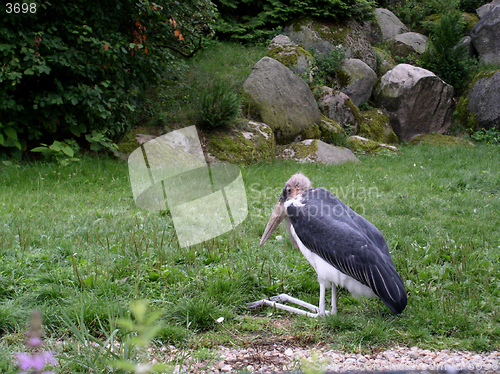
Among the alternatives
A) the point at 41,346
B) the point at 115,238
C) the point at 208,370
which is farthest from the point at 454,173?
the point at 41,346

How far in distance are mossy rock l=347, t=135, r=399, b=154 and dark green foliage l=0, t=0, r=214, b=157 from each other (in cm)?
511

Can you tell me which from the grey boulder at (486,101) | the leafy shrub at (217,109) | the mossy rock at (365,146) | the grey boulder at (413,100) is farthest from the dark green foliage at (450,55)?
the leafy shrub at (217,109)

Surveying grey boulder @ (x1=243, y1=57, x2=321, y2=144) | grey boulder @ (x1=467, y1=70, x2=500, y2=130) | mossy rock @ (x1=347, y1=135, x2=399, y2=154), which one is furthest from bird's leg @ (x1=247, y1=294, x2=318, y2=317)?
grey boulder @ (x1=467, y1=70, x2=500, y2=130)

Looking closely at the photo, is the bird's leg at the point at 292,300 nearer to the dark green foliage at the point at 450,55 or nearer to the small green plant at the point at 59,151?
the small green plant at the point at 59,151

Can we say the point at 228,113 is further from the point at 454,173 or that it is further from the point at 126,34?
the point at 454,173

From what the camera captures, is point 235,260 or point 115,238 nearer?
point 235,260

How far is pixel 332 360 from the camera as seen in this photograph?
2.43m

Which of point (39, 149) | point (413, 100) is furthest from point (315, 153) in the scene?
point (413, 100)

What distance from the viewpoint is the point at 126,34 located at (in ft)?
23.4

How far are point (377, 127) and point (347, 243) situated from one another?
10259 mm

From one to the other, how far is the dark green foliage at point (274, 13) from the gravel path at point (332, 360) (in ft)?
41.5

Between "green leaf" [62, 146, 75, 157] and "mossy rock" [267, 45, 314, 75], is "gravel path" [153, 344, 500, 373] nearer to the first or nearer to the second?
"green leaf" [62, 146, 75, 157]

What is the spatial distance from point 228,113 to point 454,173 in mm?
4389

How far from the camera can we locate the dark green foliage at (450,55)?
45.9 feet
